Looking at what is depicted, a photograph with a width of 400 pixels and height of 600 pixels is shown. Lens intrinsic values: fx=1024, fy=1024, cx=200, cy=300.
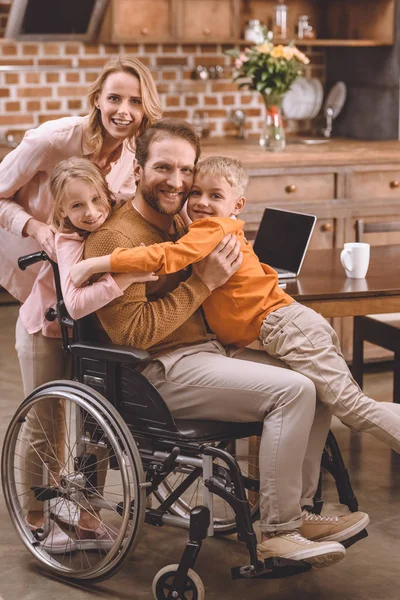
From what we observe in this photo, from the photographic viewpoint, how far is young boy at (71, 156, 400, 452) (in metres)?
2.49

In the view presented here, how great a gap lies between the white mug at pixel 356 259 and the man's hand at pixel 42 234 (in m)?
0.99

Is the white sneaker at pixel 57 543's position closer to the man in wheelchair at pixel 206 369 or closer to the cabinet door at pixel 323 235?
the man in wheelchair at pixel 206 369

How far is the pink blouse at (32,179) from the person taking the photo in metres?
2.86

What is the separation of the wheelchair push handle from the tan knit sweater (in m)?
0.21

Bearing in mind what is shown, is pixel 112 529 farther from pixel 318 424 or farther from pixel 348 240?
pixel 348 240

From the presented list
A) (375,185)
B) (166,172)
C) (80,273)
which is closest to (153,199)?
(166,172)

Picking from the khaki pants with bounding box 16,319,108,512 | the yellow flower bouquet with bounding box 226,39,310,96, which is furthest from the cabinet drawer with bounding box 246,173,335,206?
the khaki pants with bounding box 16,319,108,512

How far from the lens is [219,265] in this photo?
2.59 m

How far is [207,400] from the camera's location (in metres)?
2.53

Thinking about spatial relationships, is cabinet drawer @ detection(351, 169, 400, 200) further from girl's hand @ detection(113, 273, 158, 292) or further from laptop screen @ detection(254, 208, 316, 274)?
girl's hand @ detection(113, 273, 158, 292)

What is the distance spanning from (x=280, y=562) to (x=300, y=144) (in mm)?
3495

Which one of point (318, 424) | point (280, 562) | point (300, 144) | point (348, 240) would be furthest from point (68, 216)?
point (300, 144)

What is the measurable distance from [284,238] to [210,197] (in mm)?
629

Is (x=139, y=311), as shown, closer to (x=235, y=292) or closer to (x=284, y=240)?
(x=235, y=292)
